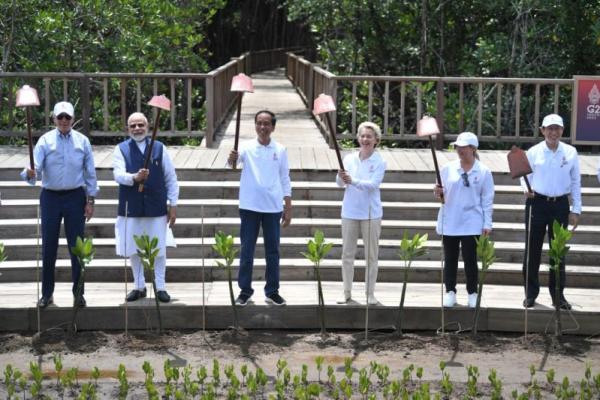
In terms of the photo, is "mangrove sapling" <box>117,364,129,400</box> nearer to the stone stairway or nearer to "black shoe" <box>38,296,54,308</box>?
the stone stairway

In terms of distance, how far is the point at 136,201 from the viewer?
10.4 metres

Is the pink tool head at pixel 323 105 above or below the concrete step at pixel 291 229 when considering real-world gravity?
above

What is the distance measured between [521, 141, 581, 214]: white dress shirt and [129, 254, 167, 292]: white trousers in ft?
10.7

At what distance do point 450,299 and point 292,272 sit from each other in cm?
182

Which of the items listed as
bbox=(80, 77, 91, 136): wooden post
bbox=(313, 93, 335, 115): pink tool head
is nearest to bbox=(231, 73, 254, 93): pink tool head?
bbox=(313, 93, 335, 115): pink tool head

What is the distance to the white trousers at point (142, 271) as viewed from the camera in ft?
34.0

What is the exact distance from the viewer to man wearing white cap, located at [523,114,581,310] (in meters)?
10.3

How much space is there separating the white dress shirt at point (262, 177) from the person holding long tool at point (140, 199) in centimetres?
64

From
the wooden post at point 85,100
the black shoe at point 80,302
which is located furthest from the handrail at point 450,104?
the black shoe at point 80,302

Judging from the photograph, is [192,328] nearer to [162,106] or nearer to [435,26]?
[162,106]

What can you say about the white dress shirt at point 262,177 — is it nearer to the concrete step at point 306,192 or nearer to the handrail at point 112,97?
the concrete step at point 306,192

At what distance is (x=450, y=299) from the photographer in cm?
1038

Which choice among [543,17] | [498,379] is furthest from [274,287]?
[543,17]

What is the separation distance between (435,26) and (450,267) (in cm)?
1191
